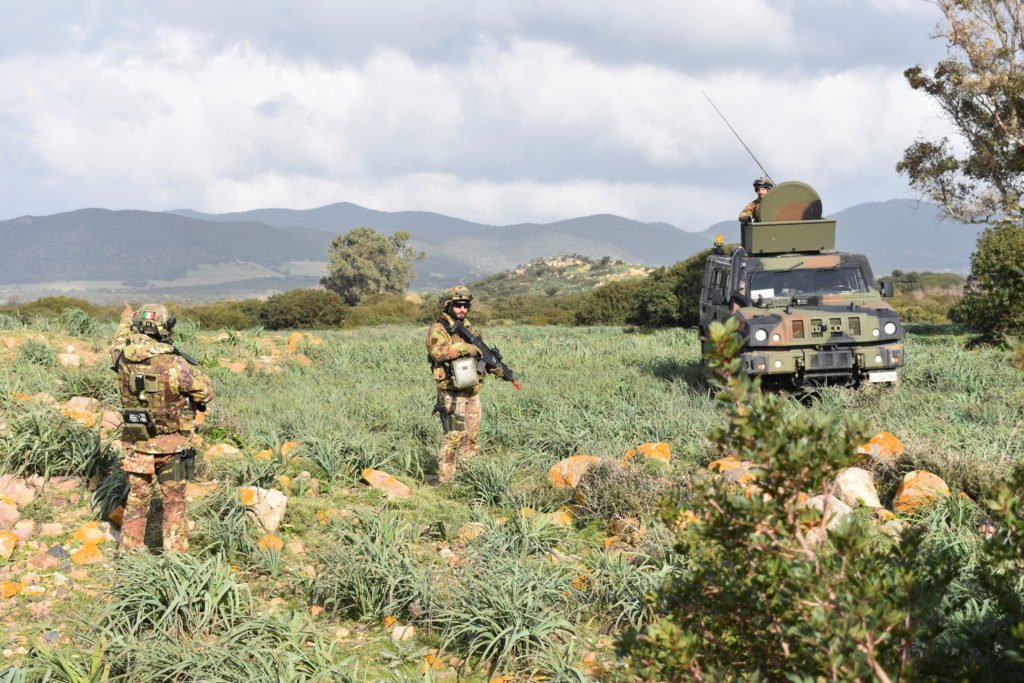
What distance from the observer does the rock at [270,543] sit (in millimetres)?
5352

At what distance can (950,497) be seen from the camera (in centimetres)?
526

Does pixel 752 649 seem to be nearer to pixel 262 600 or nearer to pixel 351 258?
pixel 262 600

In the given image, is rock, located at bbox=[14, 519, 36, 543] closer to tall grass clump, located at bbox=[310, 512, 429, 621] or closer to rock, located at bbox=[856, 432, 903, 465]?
tall grass clump, located at bbox=[310, 512, 429, 621]

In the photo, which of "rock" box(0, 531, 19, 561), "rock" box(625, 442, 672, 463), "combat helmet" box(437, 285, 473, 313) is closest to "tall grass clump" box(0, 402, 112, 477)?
"rock" box(0, 531, 19, 561)

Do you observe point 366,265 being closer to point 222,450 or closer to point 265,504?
point 222,450

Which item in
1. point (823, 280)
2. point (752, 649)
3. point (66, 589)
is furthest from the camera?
point (823, 280)

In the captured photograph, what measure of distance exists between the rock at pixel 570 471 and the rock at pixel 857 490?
1.87m

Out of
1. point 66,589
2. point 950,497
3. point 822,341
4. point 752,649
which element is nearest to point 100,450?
point 66,589

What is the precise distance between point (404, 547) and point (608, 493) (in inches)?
67.0

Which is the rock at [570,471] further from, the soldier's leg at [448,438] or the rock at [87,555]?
the rock at [87,555]

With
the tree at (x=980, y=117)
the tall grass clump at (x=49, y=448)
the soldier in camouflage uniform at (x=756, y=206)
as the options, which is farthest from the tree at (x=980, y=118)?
the tall grass clump at (x=49, y=448)

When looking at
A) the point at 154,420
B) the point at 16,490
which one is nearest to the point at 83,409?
the point at 16,490

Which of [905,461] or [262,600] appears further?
[905,461]

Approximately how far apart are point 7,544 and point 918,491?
20.2ft
